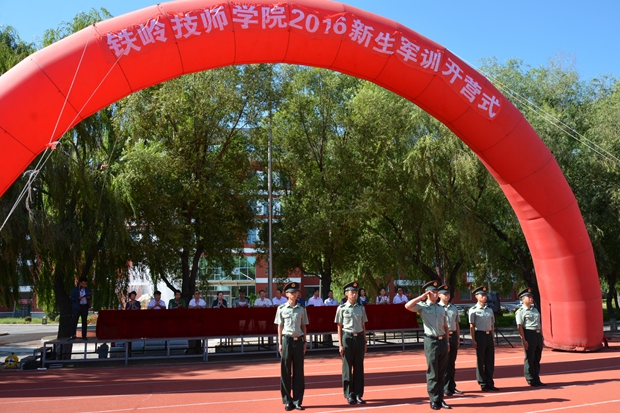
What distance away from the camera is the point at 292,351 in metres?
8.00

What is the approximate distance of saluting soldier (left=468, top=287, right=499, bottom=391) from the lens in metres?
8.98

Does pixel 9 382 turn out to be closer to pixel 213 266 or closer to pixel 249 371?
pixel 249 371

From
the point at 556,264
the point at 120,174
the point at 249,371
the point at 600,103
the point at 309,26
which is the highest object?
the point at 600,103

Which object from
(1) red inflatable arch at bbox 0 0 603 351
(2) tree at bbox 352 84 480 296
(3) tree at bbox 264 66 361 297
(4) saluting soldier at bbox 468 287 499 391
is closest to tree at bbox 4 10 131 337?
(1) red inflatable arch at bbox 0 0 603 351

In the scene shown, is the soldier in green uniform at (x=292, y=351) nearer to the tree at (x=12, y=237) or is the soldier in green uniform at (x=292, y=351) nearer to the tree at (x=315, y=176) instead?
the tree at (x=12, y=237)

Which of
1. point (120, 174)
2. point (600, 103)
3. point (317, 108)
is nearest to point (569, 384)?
point (120, 174)

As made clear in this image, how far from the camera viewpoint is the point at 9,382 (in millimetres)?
10852

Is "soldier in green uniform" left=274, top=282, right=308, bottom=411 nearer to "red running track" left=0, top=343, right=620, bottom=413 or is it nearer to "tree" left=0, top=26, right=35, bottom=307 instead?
"red running track" left=0, top=343, right=620, bottom=413

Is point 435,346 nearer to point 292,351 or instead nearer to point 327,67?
point 292,351

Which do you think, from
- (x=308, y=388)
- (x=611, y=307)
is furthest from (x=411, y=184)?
(x=308, y=388)

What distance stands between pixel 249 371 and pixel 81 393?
3.71 metres

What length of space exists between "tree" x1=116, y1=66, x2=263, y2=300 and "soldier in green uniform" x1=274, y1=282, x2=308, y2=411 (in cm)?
895

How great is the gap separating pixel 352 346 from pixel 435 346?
1186 millimetres

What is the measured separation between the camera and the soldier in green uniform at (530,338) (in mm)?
9289
